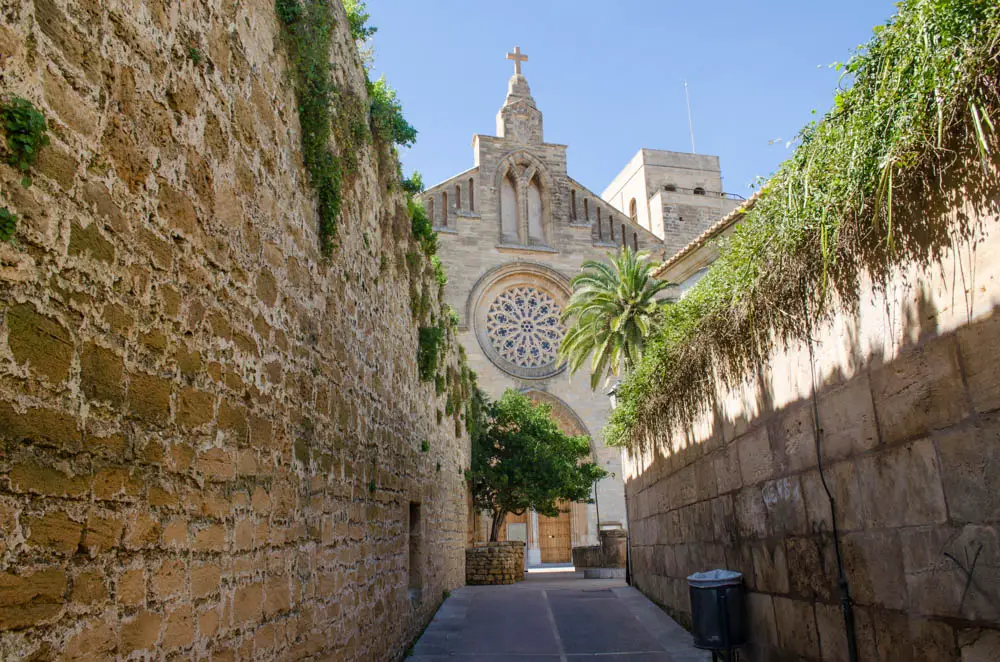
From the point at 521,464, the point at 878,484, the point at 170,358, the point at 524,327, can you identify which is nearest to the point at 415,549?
the point at 878,484

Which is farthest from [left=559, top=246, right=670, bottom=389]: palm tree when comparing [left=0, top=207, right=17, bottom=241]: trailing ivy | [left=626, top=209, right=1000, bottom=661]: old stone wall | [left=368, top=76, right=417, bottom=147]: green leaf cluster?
[left=0, top=207, right=17, bottom=241]: trailing ivy

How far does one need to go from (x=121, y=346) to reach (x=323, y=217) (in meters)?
2.82

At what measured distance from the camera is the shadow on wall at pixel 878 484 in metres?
3.27

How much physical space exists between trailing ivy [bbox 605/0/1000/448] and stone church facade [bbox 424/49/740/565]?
870 inches

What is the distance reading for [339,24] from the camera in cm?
638

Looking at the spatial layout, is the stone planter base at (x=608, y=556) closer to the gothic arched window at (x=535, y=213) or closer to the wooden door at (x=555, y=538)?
the wooden door at (x=555, y=538)

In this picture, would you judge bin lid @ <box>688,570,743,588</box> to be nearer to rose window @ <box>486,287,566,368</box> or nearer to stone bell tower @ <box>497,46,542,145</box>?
rose window @ <box>486,287,566,368</box>

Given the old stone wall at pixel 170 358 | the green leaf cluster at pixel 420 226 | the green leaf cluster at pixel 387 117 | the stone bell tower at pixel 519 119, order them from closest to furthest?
the old stone wall at pixel 170 358
the green leaf cluster at pixel 387 117
the green leaf cluster at pixel 420 226
the stone bell tower at pixel 519 119

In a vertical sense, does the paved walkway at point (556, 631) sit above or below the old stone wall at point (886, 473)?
below

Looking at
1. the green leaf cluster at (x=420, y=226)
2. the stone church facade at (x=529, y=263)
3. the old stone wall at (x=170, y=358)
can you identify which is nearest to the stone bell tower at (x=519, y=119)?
the stone church facade at (x=529, y=263)

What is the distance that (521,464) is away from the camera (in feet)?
74.1

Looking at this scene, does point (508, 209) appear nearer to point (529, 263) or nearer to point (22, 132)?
point (529, 263)

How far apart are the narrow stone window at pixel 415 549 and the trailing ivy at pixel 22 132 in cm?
731

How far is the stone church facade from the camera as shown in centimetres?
2811
